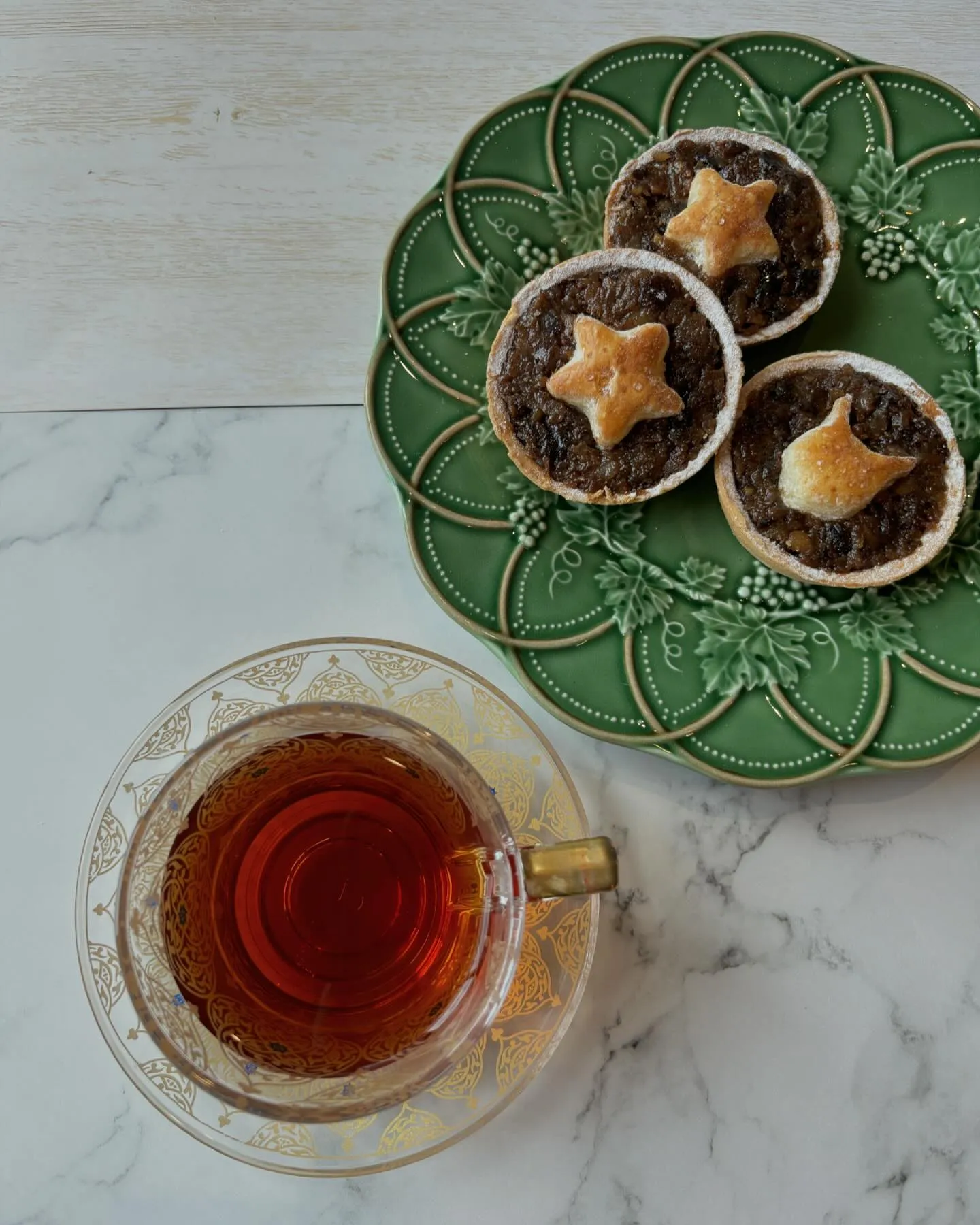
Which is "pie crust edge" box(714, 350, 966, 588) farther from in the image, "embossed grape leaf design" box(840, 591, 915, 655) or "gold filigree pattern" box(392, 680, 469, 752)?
"gold filigree pattern" box(392, 680, 469, 752)

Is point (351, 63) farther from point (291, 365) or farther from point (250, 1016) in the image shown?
point (250, 1016)

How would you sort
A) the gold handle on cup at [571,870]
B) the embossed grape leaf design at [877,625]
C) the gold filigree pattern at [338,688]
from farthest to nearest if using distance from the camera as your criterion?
the embossed grape leaf design at [877,625] → the gold filigree pattern at [338,688] → the gold handle on cup at [571,870]

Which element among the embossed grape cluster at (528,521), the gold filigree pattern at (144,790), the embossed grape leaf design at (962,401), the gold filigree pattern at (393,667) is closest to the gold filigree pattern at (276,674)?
the gold filigree pattern at (393,667)

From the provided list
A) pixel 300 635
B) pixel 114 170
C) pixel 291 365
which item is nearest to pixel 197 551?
pixel 300 635

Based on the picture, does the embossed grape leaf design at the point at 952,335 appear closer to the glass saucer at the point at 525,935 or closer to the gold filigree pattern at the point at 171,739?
the glass saucer at the point at 525,935

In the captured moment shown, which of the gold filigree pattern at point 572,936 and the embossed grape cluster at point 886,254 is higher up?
the embossed grape cluster at point 886,254
